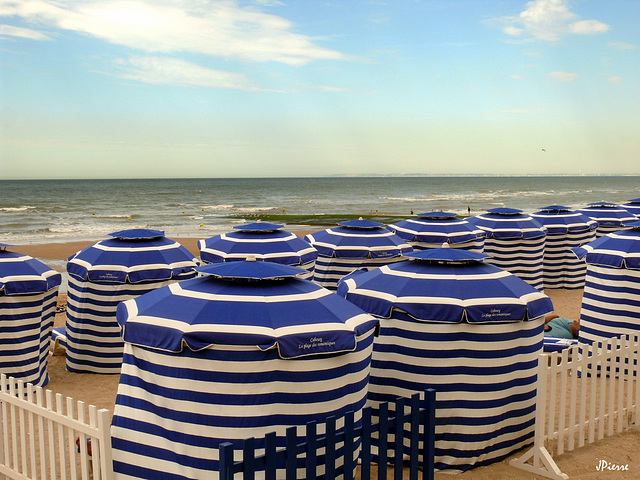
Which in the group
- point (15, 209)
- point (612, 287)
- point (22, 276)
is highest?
point (22, 276)

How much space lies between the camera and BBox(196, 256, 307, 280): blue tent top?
550 centimetres

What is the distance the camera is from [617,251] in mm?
9344

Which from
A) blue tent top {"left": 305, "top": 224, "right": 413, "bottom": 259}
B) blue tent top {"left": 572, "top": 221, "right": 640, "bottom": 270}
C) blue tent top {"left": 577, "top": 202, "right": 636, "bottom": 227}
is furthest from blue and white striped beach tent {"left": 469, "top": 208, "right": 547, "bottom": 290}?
blue tent top {"left": 572, "top": 221, "right": 640, "bottom": 270}

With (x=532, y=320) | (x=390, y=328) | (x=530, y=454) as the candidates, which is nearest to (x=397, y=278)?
(x=390, y=328)

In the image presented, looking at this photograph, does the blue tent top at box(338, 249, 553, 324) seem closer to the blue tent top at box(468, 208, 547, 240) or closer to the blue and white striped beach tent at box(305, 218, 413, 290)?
the blue and white striped beach tent at box(305, 218, 413, 290)

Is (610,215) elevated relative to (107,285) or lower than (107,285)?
elevated

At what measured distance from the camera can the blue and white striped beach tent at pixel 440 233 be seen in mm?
15070

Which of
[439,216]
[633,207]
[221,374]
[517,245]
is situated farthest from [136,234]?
[633,207]

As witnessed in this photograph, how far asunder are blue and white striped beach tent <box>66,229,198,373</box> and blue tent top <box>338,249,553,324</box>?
4.31 meters

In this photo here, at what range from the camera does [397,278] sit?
6.88 meters

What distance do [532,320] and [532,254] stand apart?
35.1 ft

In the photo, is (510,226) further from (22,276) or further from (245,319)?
(245,319)

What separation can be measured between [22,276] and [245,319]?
5341 mm

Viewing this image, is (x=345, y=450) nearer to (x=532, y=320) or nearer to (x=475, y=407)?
(x=475, y=407)
